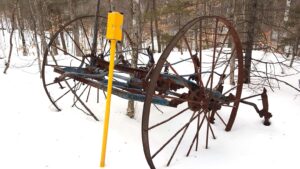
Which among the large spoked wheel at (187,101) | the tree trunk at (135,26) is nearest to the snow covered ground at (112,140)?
the large spoked wheel at (187,101)

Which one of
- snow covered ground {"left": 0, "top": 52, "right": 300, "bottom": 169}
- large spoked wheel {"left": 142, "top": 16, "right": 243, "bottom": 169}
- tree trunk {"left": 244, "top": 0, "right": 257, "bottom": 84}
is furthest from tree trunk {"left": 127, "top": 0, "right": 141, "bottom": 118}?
tree trunk {"left": 244, "top": 0, "right": 257, "bottom": 84}

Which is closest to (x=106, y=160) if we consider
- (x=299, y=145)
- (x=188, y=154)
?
(x=188, y=154)

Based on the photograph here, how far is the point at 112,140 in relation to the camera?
441cm

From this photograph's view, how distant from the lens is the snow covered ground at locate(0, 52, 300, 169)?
154 inches

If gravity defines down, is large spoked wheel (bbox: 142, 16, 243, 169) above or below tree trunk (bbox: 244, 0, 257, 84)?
below

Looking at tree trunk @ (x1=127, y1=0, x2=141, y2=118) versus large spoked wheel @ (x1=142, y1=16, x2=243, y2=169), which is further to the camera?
tree trunk @ (x1=127, y1=0, x2=141, y2=118)

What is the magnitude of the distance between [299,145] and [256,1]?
3.59m

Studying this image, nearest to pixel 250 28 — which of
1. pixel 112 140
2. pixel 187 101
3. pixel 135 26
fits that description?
pixel 135 26

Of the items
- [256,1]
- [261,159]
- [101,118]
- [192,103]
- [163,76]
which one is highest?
[256,1]

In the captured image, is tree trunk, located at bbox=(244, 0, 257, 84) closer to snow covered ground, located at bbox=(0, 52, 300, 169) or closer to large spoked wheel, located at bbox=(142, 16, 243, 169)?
snow covered ground, located at bbox=(0, 52, 300, 169)

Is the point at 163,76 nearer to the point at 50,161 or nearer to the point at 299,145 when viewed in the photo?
the point at 50,161

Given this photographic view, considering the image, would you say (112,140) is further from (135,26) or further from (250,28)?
(250,28)

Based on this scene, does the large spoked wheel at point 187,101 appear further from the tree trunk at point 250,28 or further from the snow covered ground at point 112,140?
the tree trunk at point 250,28

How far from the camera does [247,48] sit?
273 inches
